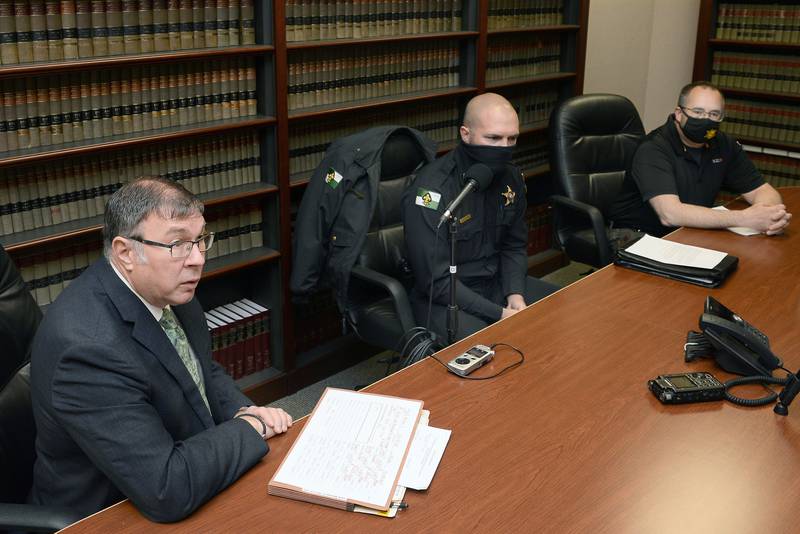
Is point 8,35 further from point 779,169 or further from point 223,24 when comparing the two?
point 779,169

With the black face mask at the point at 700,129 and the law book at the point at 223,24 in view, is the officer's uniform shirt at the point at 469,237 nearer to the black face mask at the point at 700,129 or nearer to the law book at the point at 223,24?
the black face mask at the point at 700,129

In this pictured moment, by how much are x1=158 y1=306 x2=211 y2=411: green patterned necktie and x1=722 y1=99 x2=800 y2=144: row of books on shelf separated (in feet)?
13.4

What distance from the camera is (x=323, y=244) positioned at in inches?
118

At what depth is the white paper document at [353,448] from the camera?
5.14ft

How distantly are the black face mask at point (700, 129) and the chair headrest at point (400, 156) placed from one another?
115 cm

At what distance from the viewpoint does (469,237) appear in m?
2.99

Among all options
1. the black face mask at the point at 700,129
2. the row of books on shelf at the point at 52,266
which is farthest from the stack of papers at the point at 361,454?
the black face mask at the point at 700,129

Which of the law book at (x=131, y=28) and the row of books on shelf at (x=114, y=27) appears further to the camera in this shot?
the law book at (x=131, y=28)

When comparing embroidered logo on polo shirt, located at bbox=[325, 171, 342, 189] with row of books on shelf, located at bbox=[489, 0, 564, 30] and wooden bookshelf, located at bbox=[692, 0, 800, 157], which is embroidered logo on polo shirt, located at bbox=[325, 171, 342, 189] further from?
wooden bookshelf, located at bbox=[692, 0, 800, 157]

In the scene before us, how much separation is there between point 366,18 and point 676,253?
1677 mm

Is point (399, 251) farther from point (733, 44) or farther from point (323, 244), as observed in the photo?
point (733, 44)

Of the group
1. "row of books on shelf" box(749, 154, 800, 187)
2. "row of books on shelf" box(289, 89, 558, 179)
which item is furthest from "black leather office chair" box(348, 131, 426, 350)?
"row of books on shelf" box(749, 154, 800, 187)

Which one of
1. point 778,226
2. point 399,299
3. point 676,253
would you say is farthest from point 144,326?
point 778,226

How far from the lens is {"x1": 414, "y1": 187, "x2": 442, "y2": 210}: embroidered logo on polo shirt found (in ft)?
9.22
